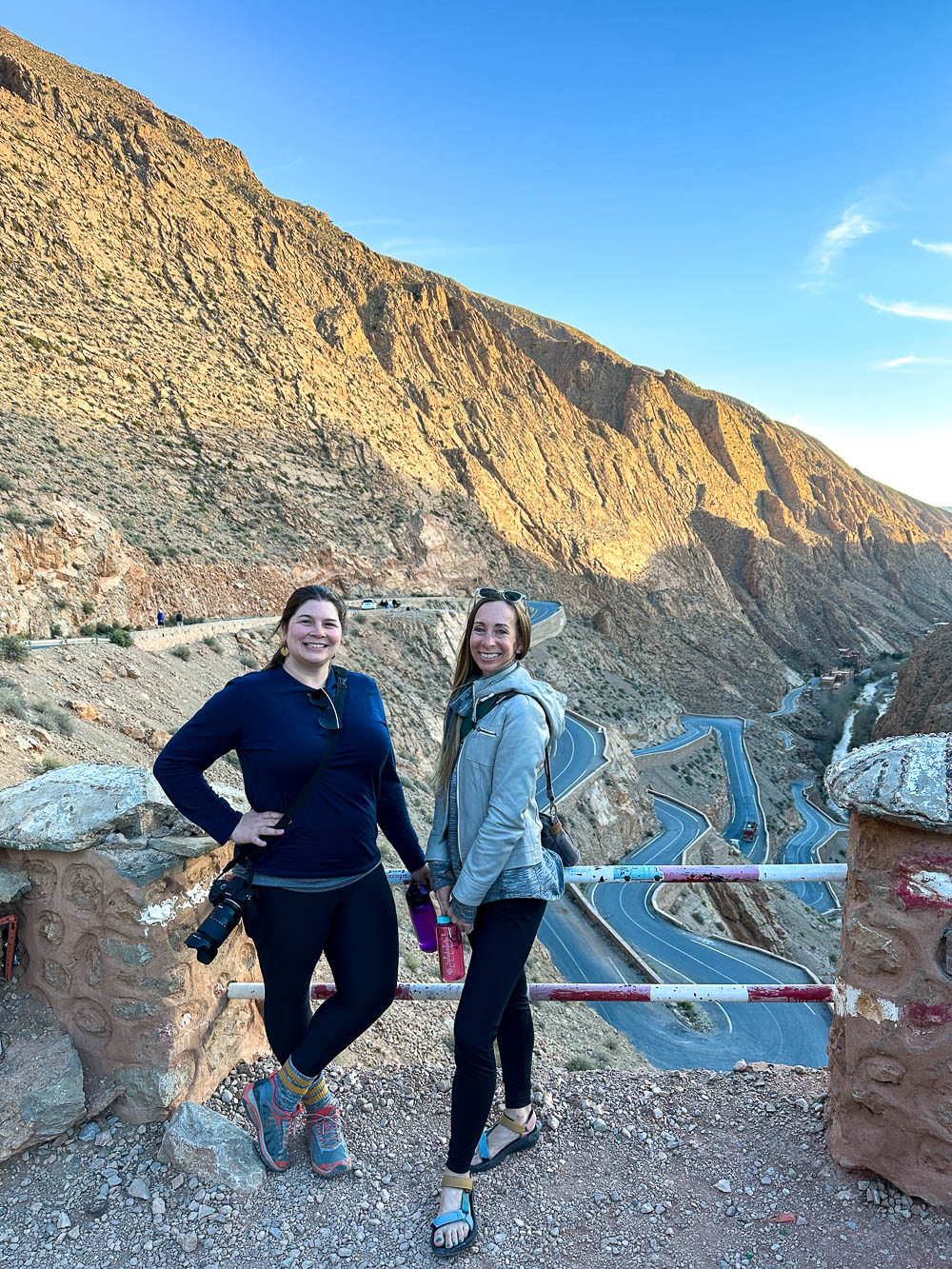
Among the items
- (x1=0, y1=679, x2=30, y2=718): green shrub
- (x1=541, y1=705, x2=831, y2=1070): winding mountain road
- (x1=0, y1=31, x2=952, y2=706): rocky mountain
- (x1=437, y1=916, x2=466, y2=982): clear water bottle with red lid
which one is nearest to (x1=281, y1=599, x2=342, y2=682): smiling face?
(x1=437, y1=916, x2=466, y2=982): clear water bottle with red lid

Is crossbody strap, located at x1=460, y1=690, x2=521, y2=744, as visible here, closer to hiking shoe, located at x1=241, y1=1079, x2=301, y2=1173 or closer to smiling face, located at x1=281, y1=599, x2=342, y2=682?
smiling face, located at x1=281, y1=599, x2=342, y2=682

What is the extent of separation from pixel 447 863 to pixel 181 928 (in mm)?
1093

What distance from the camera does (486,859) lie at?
247 centimetres

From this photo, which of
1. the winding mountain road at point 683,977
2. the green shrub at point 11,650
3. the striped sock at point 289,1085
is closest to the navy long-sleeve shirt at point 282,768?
the striped sock at point 289,1085

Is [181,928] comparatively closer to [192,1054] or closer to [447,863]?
[192,1054]

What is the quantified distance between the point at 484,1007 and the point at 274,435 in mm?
32312

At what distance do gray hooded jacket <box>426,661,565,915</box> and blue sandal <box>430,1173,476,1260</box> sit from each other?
0.95 m

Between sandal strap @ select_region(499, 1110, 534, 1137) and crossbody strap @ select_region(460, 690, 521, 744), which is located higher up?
crossbody strap @ select_region(460, 690, 521, 744)

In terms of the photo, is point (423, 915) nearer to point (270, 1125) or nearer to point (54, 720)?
point (270, 1125)

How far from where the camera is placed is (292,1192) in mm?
2670

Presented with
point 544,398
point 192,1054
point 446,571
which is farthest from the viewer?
point 544,398

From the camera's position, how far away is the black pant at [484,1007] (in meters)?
2.49

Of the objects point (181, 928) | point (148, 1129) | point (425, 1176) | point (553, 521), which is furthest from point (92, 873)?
point (553, 521)

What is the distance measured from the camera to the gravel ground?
2.41m
